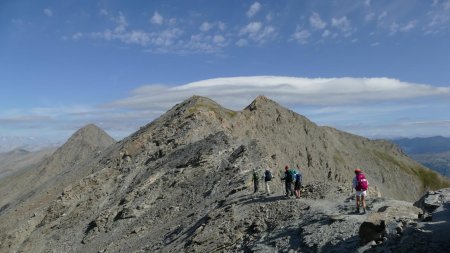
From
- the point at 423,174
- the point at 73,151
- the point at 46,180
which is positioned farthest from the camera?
the point at 73,151

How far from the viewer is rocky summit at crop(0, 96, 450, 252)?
24312mm

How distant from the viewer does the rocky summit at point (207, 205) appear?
2431cm

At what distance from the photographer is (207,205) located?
4225cm

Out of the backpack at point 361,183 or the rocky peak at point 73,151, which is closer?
the backpack at point 361,183

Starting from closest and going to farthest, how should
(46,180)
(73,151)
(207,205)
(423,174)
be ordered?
1. (207,205)
2. (46,180)
3. (423,174)
4. (73,151)

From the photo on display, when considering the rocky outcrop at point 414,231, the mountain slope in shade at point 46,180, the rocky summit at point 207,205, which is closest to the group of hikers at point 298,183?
the rocky summit at point 207,205

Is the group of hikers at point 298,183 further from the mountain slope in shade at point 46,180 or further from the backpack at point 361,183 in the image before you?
the mountain slope in shade at point 46,180

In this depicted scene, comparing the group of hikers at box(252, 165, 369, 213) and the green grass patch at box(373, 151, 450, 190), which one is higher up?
the group of hikers at box(252, 165, 369, 213)

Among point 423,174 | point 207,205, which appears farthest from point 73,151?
point 207,205

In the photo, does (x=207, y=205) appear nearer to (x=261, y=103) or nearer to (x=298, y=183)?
(x=298, y=183)

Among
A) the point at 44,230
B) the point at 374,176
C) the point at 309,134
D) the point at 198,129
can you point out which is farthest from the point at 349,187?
the point at 374,176

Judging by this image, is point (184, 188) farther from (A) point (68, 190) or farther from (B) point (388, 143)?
(B) point (388, 143)

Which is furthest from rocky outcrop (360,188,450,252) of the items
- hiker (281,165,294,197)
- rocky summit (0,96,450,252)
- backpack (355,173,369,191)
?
hiker (281,165,294,197)

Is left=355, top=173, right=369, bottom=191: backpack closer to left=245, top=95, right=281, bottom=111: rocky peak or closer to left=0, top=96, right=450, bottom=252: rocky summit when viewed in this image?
left=0, top=96, right=450, bottom=252: rocky summit
